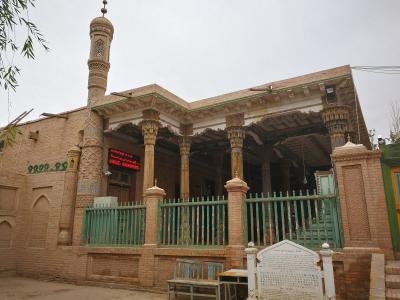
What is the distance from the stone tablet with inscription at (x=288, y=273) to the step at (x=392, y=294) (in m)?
0.92

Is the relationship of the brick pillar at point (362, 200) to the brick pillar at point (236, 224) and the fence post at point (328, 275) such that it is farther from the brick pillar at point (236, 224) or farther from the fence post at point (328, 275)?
the brick pillar at point (236, 224)

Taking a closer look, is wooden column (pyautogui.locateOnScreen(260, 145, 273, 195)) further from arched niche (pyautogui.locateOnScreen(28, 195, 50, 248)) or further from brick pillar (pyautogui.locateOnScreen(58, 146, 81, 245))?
arched niche (pyautogui.locateOnScreen(28, 195, 50, 248))

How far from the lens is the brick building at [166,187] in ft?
22.3

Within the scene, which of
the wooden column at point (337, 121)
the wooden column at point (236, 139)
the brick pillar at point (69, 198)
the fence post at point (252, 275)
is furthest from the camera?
the wooden column at point (236, 139)

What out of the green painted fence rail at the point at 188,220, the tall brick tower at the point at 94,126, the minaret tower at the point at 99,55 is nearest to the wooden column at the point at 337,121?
the green painted fence rail at the point at 188,220

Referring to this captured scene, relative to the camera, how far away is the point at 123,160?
13.1 metres

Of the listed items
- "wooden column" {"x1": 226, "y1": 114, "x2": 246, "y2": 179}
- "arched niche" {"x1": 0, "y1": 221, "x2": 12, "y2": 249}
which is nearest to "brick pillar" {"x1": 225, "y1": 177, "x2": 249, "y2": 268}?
"wooden column" {"x1": 226, "y1": 114, "x2": 246, "y2": 179}

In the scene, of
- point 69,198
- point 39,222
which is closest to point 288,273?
point 69,198

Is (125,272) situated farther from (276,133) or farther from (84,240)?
(276,133)

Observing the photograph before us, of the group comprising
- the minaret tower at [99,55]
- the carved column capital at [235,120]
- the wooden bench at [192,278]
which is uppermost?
the minaret tower at [99,55]

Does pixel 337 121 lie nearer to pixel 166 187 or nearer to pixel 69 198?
pixel 166 187

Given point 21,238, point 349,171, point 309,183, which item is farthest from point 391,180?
point 309,183

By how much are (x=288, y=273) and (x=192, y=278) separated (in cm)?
301

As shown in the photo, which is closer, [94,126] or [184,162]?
[94,126]
